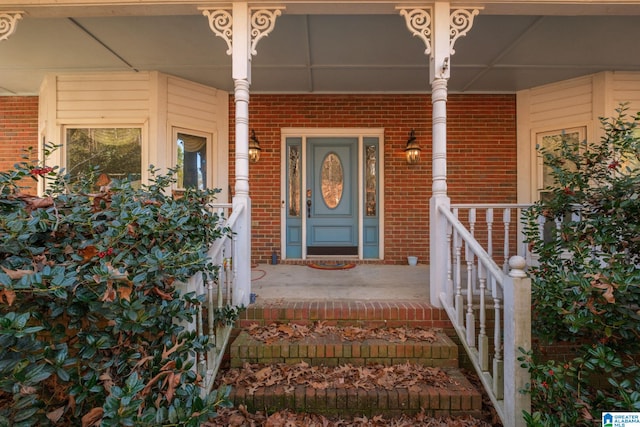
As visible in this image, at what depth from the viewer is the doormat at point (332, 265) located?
4487 millimetres

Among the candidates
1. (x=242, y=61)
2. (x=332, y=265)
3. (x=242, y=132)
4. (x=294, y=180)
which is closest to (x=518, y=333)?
(x=242, y=132)

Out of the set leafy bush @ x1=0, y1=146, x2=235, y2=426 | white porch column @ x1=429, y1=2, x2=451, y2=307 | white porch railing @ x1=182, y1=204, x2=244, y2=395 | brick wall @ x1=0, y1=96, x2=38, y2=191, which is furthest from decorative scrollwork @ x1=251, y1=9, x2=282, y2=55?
brick wall @ x1=0, y1=96, x2=38, y2=191

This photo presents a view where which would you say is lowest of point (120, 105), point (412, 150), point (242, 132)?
point (242, 132)

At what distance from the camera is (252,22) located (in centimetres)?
284

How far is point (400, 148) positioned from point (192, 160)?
3.28 meters

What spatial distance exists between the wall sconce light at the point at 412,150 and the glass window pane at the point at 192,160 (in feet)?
Answer: 10.6

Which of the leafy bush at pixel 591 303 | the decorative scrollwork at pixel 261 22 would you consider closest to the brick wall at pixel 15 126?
the decorative scrollwork at pixel 261 22

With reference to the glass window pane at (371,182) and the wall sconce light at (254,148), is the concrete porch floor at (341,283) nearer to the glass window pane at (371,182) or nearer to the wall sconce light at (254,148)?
the glass window pane at (371,182)

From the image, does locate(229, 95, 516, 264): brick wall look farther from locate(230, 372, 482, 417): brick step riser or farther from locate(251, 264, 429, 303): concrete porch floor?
locate(230, 372, 482, 417): brick step riser

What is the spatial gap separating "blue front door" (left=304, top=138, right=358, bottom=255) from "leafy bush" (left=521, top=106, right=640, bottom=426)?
305 cm

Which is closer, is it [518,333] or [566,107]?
[518,333]

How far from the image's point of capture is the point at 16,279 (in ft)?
3.94

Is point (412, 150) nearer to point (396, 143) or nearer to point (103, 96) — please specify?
point (396, 143)

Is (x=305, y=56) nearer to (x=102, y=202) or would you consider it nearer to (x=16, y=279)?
(x=102, y=202)
